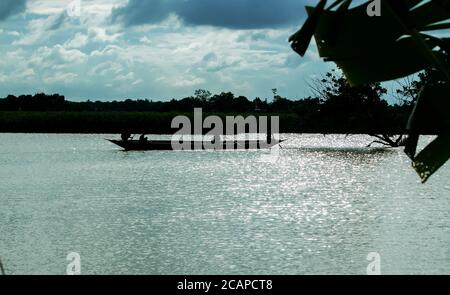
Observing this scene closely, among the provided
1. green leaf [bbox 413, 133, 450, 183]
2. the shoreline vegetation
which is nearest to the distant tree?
the shoreline vegetation

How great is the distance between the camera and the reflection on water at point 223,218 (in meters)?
19.2

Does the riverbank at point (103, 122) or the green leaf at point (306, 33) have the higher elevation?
the green leaf at point (306, 33)

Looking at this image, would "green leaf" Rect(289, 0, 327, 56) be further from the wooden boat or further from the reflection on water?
the wooden boat

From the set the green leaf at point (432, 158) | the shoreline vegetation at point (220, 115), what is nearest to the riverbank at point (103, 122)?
the shoreline vegetation at point (220, 115)

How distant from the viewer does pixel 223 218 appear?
27.8 meters

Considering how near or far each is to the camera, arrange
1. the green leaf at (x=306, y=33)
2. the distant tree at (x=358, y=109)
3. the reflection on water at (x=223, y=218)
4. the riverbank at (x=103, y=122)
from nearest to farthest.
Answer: the green leaf at (x=306, y=33), the reflection on water at (x=223, y=218), the distant tree at (x=358, y=109), the riverbank at (x=103, y=122)

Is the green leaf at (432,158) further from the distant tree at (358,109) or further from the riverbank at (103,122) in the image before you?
the riverbank at (103,122)

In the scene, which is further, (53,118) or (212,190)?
(53,118)

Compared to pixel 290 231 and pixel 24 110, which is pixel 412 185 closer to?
pixel 290 231

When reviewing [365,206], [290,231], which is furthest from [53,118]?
[290,231]

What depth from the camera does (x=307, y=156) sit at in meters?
62.6

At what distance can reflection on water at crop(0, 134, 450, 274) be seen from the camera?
63.2 ft
